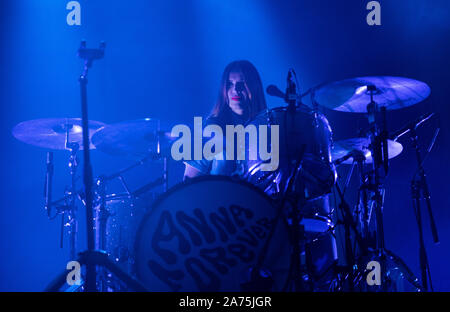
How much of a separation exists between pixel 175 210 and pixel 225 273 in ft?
1.34

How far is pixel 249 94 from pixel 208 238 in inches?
69.6

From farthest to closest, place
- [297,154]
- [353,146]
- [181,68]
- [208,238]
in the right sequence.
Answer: [181,68]
[353,146]
[297,154]
[208,238]

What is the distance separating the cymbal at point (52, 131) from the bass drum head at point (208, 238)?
2069 mm

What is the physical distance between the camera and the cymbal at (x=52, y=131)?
173 inches

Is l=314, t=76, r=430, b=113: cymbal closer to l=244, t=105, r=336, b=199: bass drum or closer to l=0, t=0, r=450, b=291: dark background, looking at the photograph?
l=244, t=105, r=336, b=199: bass drum

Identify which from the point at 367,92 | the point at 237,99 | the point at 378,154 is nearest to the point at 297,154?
the point at 378,154

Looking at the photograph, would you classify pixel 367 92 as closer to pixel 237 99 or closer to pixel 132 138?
pixel 237 99

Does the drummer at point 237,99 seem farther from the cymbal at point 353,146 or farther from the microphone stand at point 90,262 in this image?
the microphone stand at point 90,262

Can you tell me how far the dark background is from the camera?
5207 millimetres

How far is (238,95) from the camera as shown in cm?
402

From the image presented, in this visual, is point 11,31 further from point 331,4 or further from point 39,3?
point 331,4

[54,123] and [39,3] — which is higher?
[39,3]

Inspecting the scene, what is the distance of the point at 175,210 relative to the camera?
2.57 m
